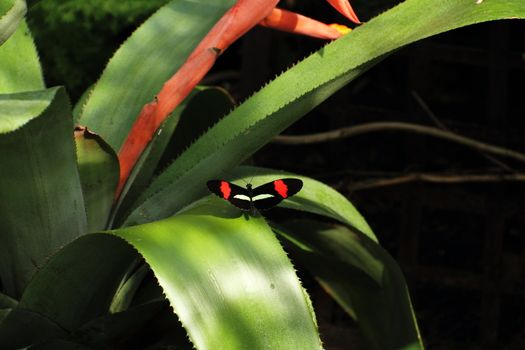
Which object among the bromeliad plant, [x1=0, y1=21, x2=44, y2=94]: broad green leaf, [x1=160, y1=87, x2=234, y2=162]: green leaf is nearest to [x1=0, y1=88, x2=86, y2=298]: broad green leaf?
the bromeliad plant

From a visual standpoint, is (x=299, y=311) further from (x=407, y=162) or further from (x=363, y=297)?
(x=407, y=162)

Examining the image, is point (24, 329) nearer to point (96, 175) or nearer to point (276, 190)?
point (96, 175)

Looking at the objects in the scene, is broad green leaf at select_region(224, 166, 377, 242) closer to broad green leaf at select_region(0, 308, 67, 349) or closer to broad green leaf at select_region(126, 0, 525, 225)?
broad green leaf at select_region(126, 0, 525, 225)

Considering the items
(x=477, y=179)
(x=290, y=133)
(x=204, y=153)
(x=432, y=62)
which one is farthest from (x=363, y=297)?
(x=432, y=62)

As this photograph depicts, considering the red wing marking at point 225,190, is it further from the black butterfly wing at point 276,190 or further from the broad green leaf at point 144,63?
the broad green leaf at point 144,63

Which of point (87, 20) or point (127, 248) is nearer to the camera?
point (127, 248)

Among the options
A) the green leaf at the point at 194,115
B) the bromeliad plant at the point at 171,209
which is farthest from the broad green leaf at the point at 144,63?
the green leaf at the point at 194,115

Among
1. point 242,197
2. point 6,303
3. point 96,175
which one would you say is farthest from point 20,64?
point 242,197
